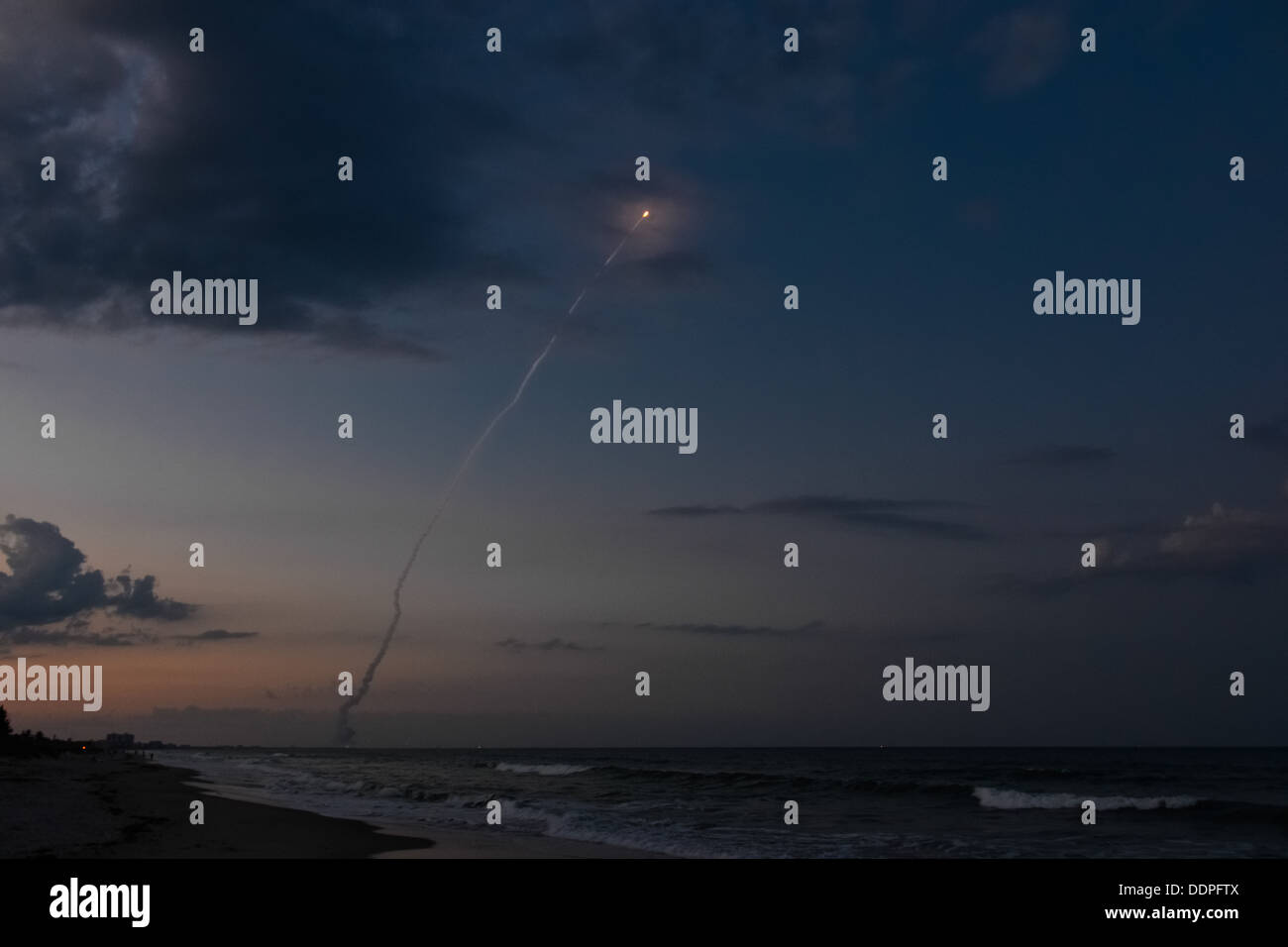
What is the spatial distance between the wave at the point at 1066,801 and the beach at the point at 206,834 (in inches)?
988

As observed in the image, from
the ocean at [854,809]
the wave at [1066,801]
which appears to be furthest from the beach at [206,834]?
the wave at [1066,801]

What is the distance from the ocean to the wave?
84 mm

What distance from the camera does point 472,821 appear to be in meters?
34.3

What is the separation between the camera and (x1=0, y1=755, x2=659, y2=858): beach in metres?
22.4

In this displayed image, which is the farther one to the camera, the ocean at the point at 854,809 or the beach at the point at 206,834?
the ocean at the point at 854,809

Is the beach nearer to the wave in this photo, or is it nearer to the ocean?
the ocean

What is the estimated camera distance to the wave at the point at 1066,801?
4538cm

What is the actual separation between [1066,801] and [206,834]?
36.4 meters

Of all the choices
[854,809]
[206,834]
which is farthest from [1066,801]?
[206,834]

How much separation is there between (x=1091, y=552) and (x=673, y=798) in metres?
23.8

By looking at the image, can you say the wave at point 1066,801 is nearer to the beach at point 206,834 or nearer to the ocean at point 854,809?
the ocean at point 854,809
